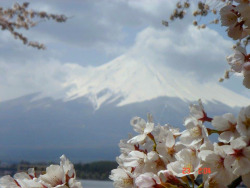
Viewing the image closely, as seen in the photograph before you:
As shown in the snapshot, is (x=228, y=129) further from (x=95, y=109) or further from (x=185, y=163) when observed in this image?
(x=95, y=109)

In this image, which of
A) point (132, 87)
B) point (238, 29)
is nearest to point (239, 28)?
point (238, 29)

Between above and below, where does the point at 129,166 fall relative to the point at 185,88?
below

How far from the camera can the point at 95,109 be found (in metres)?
132

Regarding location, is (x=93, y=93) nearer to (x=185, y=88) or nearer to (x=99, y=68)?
(x=99, y=68)

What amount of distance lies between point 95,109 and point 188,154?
132 meters

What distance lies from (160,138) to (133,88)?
12455 cm

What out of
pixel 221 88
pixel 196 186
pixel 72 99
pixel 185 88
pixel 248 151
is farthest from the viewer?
pixel 72 99

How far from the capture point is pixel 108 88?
4990 inches

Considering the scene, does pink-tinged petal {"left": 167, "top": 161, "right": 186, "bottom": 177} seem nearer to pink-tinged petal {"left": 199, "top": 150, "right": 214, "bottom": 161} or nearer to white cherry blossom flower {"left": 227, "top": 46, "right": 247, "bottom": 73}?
pink-tinged petal {"left": 199, "top": 150, "right": 214, "bottom": 161}

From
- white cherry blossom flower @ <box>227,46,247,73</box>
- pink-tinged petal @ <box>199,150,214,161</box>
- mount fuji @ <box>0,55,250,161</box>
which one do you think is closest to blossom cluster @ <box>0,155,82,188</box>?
pink-tinged petal @ <box>199,150,214,161</box>

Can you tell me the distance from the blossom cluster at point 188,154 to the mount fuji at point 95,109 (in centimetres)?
10662

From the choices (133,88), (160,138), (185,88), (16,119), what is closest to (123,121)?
(133,88)

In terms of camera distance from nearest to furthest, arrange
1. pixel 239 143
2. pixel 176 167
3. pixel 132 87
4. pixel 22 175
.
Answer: pixel 239 143, pixel 176 167, pixel 22 175, pixel 132 87

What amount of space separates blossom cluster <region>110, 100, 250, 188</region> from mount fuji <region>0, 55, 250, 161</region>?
4197 inches
